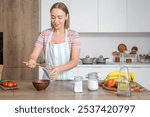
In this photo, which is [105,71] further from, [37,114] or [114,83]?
[37,114]

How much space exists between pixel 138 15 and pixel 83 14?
86cm

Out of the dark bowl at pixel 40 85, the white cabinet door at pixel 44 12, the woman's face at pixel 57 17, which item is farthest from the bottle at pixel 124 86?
the white cabinet door at pixel 44 12

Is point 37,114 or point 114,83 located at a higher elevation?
point 114,83

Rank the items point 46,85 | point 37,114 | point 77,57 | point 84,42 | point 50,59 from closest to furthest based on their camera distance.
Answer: point 37,114 < point 46,85 < point 77,57 < point 50,59 < point 84,42

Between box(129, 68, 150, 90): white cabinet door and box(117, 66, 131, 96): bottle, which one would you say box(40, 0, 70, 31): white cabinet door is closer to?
box(129, 68, 150, 90): white cabinet door

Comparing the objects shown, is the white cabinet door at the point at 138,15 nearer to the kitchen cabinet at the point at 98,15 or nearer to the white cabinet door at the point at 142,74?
the kitchen cabinet at the point at 98,15

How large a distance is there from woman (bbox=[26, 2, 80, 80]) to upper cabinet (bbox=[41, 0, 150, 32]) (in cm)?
154

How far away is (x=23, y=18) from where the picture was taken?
4027 millimetres

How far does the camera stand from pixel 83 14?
4207mm

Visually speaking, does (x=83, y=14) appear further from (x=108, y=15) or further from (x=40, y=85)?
(x=40, y=85)

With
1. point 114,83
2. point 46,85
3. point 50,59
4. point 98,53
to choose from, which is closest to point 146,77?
point 98,53

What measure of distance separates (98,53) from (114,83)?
2529mm

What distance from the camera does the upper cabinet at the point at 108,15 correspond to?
13.8 ft

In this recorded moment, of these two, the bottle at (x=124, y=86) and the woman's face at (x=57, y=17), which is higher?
the woman's face at (x=57, y=17)
